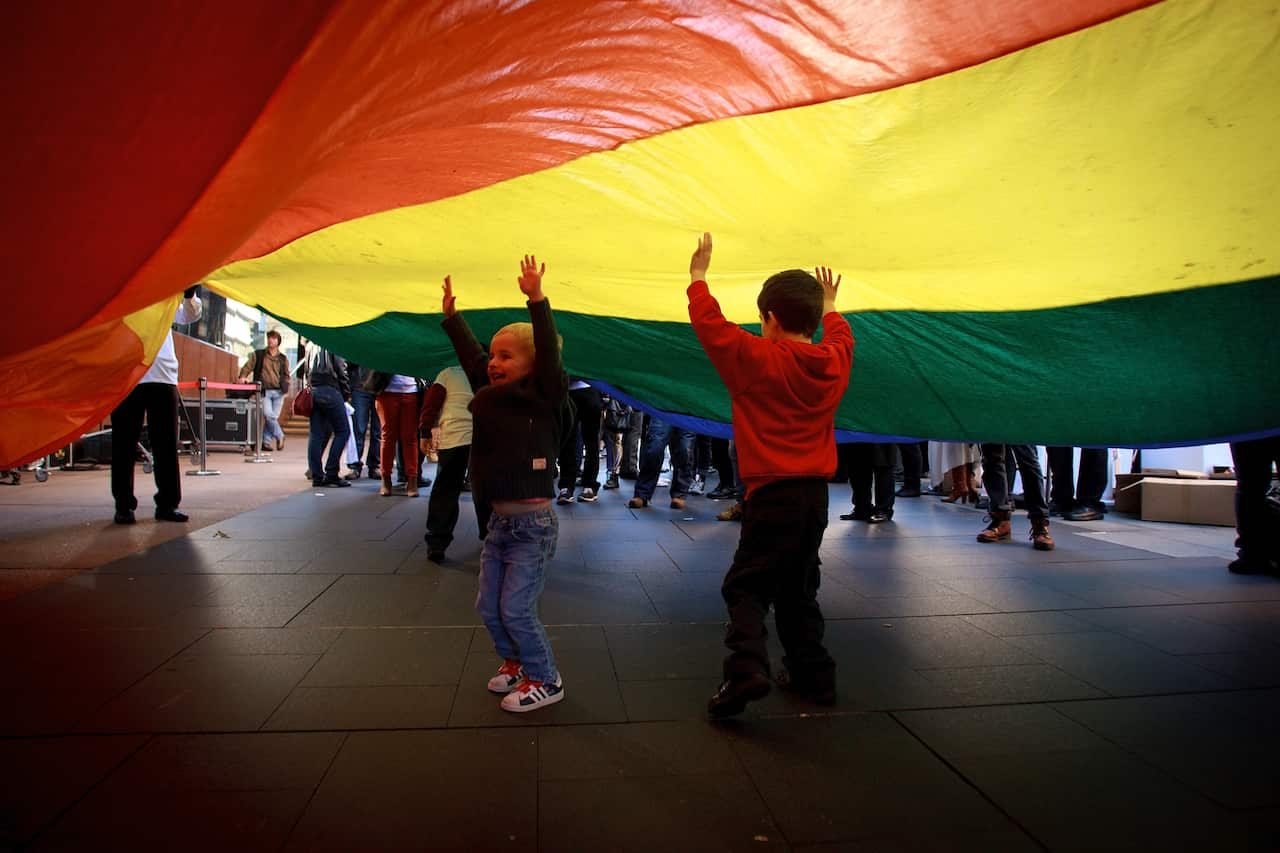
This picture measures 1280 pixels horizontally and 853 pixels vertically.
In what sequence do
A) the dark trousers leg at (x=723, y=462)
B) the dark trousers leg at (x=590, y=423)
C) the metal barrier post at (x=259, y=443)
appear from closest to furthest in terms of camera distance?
the dark trousers leg at (x=590, y=423)
the dark trousers leg at (x=723, y=462)
the metal barrier post at (x=259, y=443)

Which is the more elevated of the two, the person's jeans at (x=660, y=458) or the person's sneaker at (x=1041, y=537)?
the person's jeans at (x=660, y=458)

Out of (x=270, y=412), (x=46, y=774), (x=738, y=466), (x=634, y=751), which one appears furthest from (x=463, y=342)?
(x=270, y=412)

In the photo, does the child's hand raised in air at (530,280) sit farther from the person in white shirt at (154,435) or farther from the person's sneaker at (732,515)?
the person's sneaker at (732,515)

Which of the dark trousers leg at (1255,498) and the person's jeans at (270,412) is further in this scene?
the person's jeans at (270,412)

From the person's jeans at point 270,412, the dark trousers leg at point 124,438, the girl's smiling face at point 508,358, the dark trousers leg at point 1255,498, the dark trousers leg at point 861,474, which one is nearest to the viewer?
the girl's smiling face at point 508,358

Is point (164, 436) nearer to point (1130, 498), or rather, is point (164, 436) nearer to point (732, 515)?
point (732, 515)

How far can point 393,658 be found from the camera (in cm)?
263

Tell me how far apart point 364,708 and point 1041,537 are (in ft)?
14.9

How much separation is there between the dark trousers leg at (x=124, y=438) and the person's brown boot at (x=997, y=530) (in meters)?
6.01

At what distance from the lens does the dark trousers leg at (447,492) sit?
438 cm

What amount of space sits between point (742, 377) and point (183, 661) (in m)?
2.14

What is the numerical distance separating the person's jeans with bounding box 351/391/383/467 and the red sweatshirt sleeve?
6.88 metres

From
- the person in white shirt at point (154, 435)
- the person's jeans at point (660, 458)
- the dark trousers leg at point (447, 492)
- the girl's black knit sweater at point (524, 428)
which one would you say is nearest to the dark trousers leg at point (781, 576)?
the girl's black knit sweater at point (524, 428)

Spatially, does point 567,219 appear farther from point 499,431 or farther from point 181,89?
point 181,89
